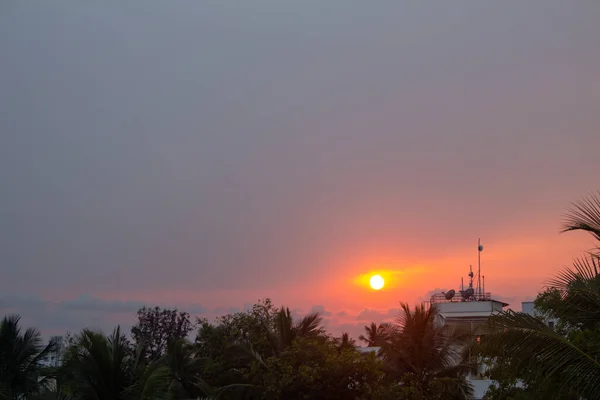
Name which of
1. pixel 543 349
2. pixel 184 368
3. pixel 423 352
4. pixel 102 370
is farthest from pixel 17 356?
pixel 543 349

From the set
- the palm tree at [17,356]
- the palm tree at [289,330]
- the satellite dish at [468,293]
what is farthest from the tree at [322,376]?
the satellite dish at [468,293]

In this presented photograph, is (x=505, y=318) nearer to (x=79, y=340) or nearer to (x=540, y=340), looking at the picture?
(x=540, y=340)

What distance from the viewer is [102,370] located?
16922 millimetres

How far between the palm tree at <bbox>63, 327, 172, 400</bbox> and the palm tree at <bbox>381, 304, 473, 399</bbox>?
55.5 ft

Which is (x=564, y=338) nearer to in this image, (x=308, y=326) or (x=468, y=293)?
(x=308, y=326)

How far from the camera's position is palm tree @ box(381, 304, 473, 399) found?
31562 mm

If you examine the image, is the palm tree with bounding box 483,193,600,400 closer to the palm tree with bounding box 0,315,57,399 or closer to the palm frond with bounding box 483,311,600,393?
the palm frond with bounding box 483,311,600,393

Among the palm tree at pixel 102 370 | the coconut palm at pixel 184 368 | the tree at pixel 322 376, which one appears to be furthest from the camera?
the coconut palm at pixel 184 368

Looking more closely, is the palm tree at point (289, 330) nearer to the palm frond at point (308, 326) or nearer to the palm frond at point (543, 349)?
the palm frond at point (308, 326)

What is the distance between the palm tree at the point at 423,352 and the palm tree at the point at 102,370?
1693cm

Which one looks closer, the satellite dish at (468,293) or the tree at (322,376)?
the tree at (322,376)

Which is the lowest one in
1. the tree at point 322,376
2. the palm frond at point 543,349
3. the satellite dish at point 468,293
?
the tree at point 322,376

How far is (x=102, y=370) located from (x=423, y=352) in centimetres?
1835

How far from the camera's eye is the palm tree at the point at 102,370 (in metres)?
16.8
